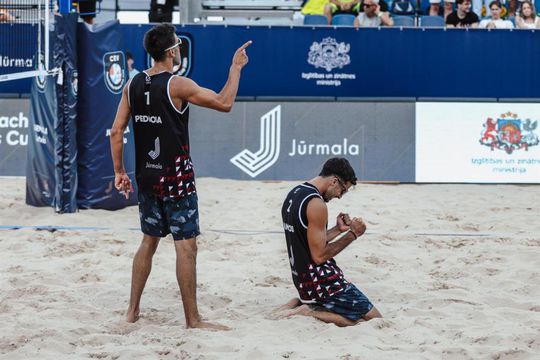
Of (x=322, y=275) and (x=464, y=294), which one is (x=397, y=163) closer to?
(x=464, y=294)

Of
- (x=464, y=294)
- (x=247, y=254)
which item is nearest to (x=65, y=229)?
(x=247, y=254)

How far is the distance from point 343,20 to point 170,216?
8.81m

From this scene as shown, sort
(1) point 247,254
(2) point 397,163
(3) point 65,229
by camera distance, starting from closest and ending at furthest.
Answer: (1) point 247,254
(3) point 65,229
(2) point 397,163

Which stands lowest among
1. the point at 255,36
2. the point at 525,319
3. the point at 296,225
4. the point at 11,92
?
the point at 525,319

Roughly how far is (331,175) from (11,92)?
8.00 metres

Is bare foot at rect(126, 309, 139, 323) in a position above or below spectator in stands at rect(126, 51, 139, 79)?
below

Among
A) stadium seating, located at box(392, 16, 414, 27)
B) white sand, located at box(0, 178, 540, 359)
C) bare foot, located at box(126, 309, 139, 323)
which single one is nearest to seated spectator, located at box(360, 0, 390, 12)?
stadium seating, located at box(392, 16, 414, 27)

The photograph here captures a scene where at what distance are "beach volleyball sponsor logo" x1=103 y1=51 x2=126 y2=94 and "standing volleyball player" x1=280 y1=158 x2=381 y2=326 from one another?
460cm

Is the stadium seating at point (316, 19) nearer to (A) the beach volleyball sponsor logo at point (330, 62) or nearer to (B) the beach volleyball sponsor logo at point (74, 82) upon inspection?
(A) the beach volleyball sponsor logo at point (330, 62)

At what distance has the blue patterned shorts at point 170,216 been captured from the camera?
518 centimetres

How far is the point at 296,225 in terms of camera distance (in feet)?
17.6

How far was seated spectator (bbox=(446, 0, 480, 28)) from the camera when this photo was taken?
43.5 ft

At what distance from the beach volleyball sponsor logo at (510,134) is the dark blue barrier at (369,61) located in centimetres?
41

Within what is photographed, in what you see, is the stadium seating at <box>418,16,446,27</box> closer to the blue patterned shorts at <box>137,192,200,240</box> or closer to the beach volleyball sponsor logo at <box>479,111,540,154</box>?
the beach volleyball sponsor logo at <box>479,111,540,154</box>
